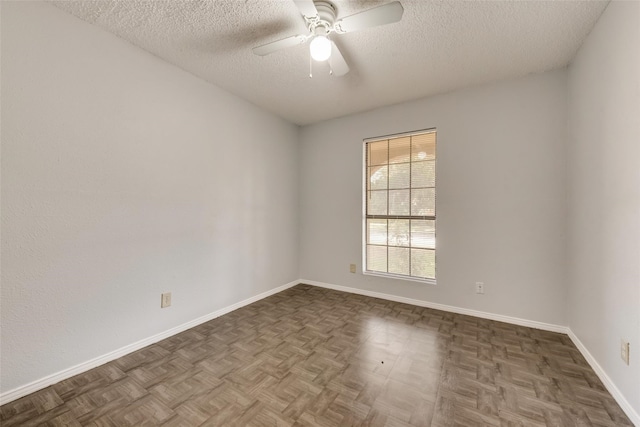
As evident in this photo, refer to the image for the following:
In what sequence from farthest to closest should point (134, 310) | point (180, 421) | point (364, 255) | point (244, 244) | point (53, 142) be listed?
point (364, 255) < point (244, 244) < point (134, 310) < point (53, 142) < point (180, 421)

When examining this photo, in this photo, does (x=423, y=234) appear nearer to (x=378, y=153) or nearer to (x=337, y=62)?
(x=378, y=153)

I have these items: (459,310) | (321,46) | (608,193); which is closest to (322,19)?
(321,46)

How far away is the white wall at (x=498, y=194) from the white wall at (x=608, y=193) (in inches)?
6.4

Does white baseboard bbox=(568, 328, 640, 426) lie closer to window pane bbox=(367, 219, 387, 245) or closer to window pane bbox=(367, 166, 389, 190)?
window pane bbox=(367, 219, 387, 245)

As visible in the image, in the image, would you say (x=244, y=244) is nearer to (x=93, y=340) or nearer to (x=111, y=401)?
(x=93, y=340)

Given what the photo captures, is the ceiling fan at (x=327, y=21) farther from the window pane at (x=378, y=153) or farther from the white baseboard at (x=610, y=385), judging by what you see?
the white baseboard at (x=610, y=385)

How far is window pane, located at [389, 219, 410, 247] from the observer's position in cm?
336

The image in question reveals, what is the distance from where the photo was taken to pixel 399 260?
3.41m

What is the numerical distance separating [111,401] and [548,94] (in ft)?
13.9

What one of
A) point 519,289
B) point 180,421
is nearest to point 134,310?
point 180,421

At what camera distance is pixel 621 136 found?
5.29 ft

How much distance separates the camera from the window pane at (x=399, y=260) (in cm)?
336

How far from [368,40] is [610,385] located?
2.89 meters

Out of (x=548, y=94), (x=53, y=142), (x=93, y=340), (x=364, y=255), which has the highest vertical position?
(x=548, y=94)
